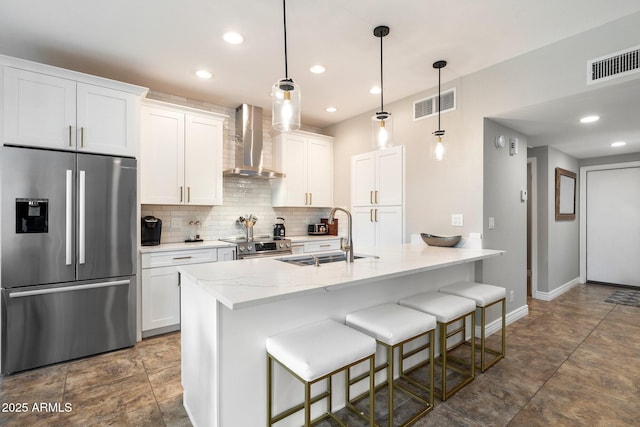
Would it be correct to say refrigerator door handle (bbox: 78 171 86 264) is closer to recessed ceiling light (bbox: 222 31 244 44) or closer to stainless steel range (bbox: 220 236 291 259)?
stainless steel range (bbox: 220 236 291 259)

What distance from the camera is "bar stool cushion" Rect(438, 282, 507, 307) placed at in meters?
2.45

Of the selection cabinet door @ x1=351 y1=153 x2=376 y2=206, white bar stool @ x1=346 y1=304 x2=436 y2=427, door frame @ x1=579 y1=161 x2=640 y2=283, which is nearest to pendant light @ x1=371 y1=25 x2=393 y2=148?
white bar stool @ x1=346 y1=304 x2=436 y2=427

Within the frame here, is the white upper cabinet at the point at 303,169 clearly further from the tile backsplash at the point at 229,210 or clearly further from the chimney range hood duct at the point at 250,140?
the chimney range hood duct at the point at 250,140

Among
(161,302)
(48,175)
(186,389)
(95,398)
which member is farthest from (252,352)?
(48,175)

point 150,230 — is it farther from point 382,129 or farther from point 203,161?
point 382,129

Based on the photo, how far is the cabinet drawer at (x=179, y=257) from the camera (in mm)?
3121

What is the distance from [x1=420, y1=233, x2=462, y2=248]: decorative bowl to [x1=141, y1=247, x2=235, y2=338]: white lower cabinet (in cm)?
249

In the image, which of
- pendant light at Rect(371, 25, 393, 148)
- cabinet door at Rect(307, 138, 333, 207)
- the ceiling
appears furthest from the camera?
cabinet door at Rect(307, 138, 333, 207)

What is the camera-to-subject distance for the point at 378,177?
426cm

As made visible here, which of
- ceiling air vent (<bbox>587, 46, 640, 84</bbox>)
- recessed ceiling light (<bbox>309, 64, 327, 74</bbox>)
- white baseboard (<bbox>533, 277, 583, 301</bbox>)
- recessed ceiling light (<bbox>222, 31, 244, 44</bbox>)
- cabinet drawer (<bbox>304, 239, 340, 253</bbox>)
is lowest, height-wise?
white baseboard (<bbox>533, 277, 583, 301</bbox>)

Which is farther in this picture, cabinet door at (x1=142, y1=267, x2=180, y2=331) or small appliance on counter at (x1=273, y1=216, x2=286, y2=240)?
small appliance on counter at (x1=273, y1=216, x2=286, y2=240)

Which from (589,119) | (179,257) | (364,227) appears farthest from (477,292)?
(179,257)

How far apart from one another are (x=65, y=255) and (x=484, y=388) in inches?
135

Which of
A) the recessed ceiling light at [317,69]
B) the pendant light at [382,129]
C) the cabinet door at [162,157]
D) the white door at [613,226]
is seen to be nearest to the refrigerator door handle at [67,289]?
the cabinet door at [162,157]
